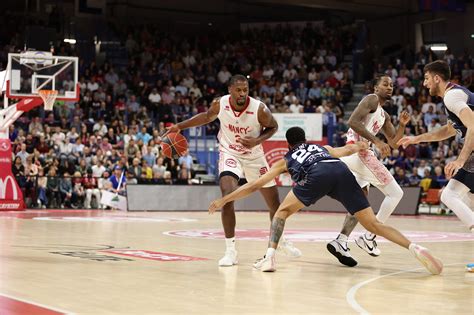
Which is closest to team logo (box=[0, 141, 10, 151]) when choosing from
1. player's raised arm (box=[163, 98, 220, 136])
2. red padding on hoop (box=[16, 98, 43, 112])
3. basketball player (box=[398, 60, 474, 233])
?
red padding on hoop (box=[16, 98, 43, 112])

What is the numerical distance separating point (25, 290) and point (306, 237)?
25.3ft

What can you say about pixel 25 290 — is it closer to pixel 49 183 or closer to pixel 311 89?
pixel 49 183

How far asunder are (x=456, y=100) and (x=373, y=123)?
2009 millimetres

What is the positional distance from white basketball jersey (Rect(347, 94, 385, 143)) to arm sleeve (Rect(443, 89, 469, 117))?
1802mm

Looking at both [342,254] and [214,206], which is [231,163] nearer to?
[214,206]

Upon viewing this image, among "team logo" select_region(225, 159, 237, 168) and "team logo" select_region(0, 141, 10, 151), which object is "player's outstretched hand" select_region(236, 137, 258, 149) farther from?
"team logo" select_region(0, 141, 10, 151)

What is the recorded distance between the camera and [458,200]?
9.23m

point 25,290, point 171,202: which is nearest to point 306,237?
Result: point 25,290

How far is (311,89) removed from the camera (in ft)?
105

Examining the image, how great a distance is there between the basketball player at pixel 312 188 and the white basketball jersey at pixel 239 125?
98 cm

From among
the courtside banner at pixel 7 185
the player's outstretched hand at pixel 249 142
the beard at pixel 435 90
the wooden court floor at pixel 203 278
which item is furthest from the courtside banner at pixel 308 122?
the beard at pixel 435 90

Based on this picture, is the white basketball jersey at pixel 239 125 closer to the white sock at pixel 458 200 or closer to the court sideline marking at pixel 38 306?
the white sock at pixel 458 200

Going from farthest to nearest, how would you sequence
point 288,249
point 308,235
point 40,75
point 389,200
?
point 40,75 → point 308,235 → point 389,200 → point 288,249

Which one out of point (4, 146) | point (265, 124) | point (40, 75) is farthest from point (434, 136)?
point (40, 75)
